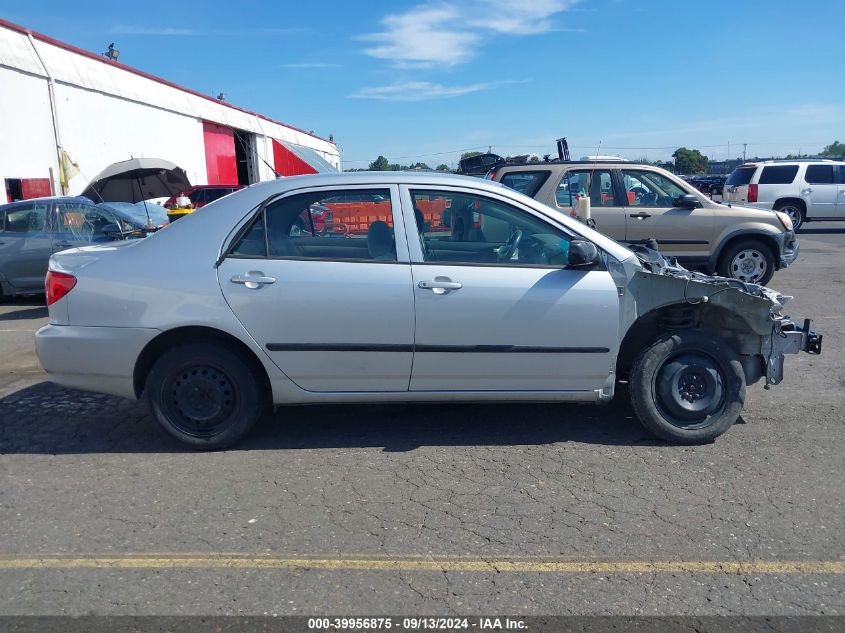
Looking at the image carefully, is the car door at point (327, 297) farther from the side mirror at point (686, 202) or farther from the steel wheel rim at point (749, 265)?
the steel wheel rim at point (749, 265)

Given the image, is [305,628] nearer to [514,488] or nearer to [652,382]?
[514,488]

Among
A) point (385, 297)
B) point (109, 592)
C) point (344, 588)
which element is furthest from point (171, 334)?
point (344, 588)

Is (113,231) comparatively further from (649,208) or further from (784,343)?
(784,343)

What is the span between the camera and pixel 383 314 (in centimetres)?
453

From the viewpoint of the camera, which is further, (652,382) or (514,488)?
(652,382)

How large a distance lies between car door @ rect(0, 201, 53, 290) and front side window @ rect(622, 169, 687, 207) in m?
8.40

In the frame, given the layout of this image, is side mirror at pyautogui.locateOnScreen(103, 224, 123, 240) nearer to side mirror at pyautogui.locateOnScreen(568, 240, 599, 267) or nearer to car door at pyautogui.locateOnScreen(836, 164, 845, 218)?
side mirror at pyautogui.locateOnScreen(568, 240, 599, 267)

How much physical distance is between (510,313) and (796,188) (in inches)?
743

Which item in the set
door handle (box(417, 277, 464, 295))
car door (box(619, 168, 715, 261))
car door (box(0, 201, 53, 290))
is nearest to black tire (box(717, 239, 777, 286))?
car door (box(619, 168, 715, 261))

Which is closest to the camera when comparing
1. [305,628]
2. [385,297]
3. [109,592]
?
[305,628]

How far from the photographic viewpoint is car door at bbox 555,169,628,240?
10.0m

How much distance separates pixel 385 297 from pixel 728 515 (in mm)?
2274

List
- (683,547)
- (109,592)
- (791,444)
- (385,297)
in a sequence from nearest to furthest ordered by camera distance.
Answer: (109,592)
(683,547)
(385,297)
(791,444)

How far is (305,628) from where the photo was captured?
2.95m
